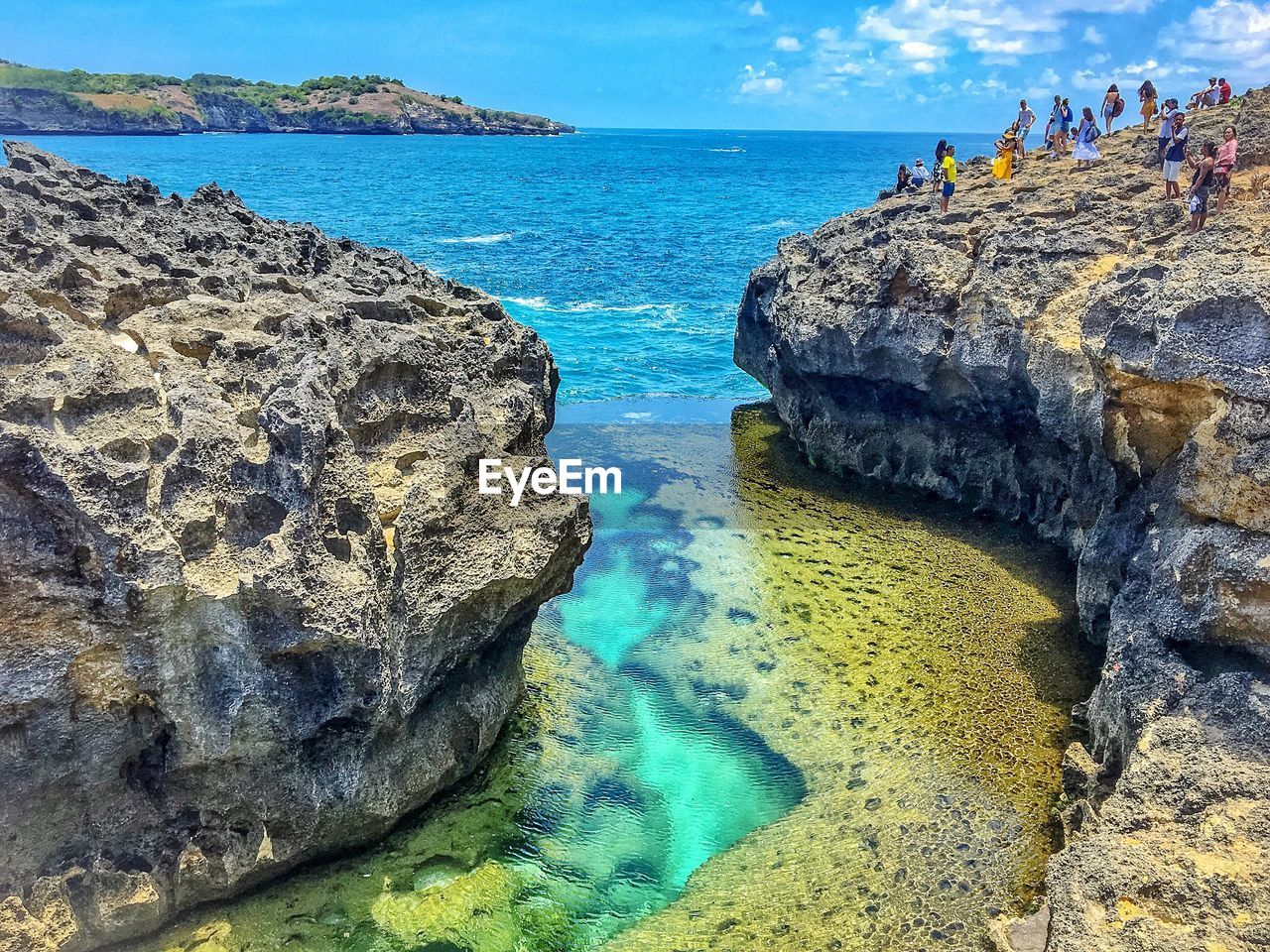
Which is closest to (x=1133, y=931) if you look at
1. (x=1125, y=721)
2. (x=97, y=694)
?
(x=1125, y=721)

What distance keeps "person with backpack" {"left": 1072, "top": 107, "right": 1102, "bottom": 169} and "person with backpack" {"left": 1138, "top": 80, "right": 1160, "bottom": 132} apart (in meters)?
3.33

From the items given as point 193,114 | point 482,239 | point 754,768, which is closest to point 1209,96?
point 754,768

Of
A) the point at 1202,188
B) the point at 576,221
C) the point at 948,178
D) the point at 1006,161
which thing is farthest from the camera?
the point at 576,221

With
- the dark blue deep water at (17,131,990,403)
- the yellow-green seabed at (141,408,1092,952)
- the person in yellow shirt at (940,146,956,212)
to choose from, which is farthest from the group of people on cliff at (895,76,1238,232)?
the dark blue deep water at (17,131,990,403)

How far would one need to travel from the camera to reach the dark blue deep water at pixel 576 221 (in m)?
35.8

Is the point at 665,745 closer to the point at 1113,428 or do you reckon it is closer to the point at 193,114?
the point at 1113,428

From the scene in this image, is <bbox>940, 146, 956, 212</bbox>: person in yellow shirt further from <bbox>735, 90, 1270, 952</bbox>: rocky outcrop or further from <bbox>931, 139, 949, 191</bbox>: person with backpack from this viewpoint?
<bbox>735, 90, 1270, 952</bbox>: rocky outcrop

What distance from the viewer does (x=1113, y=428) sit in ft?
39.1

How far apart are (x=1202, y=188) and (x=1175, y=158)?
7.56ft

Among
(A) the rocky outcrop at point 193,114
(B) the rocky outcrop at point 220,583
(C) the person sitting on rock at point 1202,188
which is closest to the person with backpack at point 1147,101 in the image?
(C) the person sitting on rock at point 1202,188

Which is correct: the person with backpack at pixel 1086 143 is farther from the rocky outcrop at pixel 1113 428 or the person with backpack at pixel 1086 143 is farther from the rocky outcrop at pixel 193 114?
the rocky outcrop at pixel 193 114

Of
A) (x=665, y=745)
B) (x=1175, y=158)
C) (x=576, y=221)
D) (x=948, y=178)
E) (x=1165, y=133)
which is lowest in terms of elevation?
(x=665, y=745)

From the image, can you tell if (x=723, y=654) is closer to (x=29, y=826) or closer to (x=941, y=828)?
(x=941, y=828)

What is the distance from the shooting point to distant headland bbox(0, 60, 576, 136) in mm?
134250
